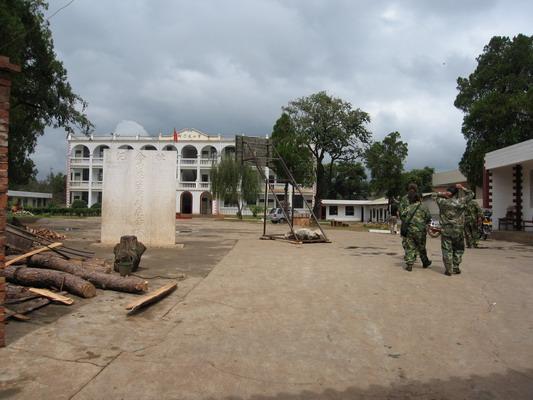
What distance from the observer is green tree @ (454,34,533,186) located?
104 ft

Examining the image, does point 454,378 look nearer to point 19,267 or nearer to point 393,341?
point 393,341

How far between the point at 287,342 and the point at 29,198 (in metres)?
70.0

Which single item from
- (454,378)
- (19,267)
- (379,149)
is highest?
(379,149)

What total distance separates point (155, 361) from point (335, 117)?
34783 mm

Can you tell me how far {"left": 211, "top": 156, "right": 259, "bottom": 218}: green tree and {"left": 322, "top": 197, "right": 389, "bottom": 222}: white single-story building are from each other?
642 inches

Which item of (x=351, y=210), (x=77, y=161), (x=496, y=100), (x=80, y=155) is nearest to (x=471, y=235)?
(x=496, y=100)

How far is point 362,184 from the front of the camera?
72750mm

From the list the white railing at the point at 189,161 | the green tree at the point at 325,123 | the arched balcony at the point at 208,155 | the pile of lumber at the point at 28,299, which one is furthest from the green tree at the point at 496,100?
the pile of lumber at the point at 28,299

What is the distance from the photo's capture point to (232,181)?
1833 inches

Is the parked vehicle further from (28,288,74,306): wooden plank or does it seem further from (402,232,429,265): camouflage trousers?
(28,288,74,306): wooden plank

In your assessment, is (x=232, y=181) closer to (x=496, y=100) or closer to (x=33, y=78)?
(x=496, y=100)

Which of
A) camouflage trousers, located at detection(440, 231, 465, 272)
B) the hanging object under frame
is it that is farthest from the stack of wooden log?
the hanging object under frame

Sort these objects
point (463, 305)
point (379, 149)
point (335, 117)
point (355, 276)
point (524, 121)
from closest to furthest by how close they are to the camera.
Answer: point (463, 305)
point (355, 276)
point (524, 121)
point (335, 117)
point (379, 149)

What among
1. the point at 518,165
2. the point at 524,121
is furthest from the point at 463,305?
the point at 524,121
